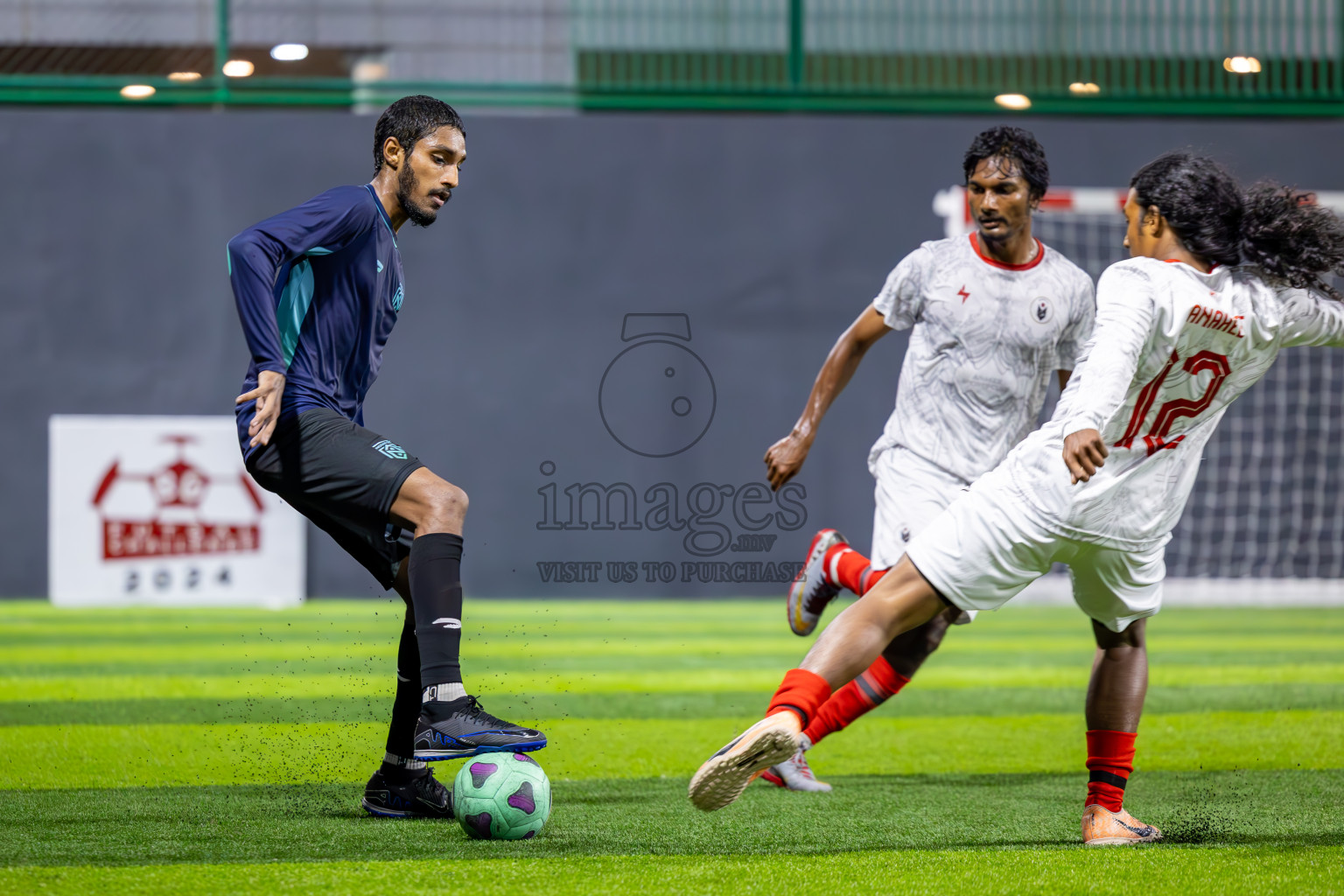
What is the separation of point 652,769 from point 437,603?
1581 millimetres

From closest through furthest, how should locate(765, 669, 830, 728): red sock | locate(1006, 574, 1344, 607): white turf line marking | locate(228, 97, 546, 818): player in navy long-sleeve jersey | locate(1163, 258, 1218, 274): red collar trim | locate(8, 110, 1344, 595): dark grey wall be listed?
locate(765, 669, 830, 728): red sock, locate(1163, 258, 1218, 274): red collar trim, locate(228, 97, 546, 818): player in navy long-sleeve jersey, locate(1006, 574, 1344, 607): white turf line marking, locate(8, 110, 1344, 595): dark grey wall

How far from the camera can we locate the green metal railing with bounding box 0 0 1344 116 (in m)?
11.8

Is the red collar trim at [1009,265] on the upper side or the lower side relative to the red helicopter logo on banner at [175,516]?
upper

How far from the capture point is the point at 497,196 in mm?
11703

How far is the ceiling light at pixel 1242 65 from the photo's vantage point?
11875 millimetres

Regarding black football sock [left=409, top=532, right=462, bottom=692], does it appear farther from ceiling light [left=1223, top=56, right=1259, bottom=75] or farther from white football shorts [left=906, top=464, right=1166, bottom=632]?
ceiling light [left=1223, top=56, right=1259, bottom=75]

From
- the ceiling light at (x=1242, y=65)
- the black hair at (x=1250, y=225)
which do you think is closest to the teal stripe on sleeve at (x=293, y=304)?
the black hair at (x=1250, y=225)

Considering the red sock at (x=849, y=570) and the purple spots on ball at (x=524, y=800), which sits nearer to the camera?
the purple spots on ball at (x=524, y=800)

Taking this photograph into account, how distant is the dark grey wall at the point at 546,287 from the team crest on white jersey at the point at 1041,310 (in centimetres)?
723

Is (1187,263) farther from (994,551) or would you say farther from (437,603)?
(437,603)

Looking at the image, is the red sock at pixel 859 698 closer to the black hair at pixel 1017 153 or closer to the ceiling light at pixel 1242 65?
the black hair at pixel 1017 153

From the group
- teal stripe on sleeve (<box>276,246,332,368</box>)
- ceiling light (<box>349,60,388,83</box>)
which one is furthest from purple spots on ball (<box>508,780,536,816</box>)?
ceiling light (<box>349,60,388,83</box>)

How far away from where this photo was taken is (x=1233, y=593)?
11141 millimetres

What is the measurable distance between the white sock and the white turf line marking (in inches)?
340
